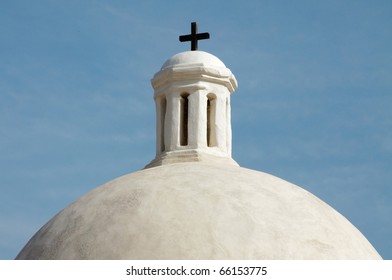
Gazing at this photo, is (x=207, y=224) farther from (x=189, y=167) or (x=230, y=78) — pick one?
(x=230, y=78)

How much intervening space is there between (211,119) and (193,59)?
1007 mm

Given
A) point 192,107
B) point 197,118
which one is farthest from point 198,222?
point 192,107

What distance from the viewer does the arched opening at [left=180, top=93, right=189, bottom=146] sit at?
48.7 feet

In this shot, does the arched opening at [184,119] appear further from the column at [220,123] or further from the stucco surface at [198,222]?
the stucco surface at [198,222]

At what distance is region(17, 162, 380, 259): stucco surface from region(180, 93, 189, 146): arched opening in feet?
5.74

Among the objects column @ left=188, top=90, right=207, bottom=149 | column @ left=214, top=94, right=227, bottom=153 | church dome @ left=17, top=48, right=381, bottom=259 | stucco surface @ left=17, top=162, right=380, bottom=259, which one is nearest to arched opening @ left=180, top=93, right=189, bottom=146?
column @ left=188, top=90, right=207, bottom=149

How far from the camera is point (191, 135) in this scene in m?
14.6

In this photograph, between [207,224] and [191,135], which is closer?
[207,224]

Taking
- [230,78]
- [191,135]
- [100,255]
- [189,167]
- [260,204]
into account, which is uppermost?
[230,78]

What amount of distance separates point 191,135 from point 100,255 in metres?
3.70

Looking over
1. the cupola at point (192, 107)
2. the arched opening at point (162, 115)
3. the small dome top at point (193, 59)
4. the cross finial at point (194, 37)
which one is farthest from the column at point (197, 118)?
the cross finial at point (194, 37)

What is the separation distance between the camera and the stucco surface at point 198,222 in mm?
11242

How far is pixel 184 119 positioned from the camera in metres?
15.0
